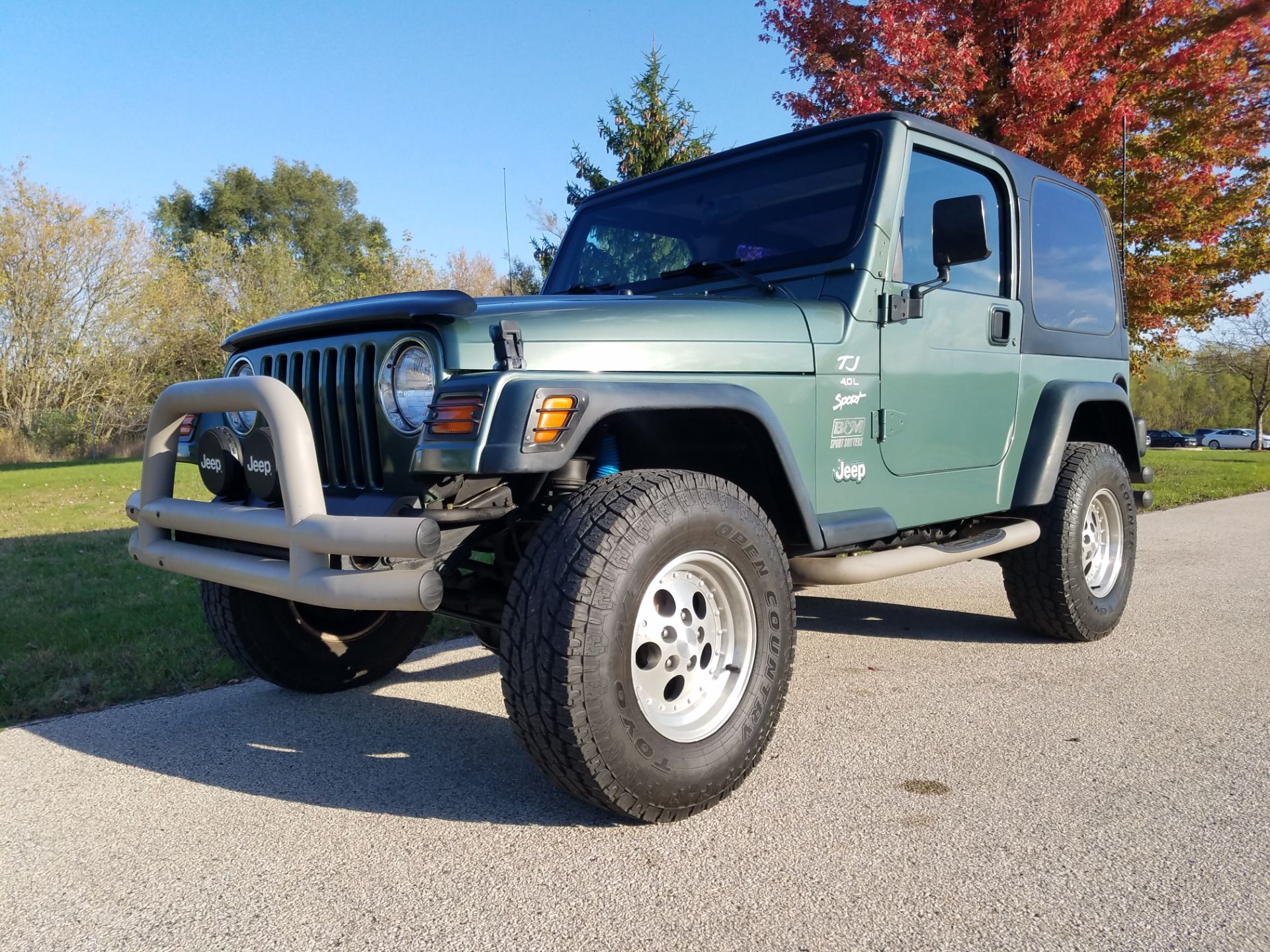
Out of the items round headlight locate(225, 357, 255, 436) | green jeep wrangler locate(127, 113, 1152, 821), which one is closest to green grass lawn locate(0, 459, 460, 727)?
green jeep wrangler locate(127, 113, 1152, 821)

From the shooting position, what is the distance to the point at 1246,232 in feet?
35.6

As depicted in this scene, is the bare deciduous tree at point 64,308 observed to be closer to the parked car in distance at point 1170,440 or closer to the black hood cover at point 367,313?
the black hood cover at point 367,313

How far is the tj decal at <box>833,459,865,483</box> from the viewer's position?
10.6 ft

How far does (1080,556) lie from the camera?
14.4 feet

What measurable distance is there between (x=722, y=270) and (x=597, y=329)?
1.21m

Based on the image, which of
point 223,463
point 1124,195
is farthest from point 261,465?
point 1124,195

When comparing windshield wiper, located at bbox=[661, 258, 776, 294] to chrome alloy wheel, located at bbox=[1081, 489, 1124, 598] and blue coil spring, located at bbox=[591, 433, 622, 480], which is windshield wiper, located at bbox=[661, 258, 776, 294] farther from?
chrome alloy wheel, located at bbox=[1081, 489, 1124, 598]

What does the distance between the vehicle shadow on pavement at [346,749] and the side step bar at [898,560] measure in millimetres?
1170

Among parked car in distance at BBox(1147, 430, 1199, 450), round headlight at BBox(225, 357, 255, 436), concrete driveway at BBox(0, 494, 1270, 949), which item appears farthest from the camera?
parked car in distance at BBox(1147, 430, 1199, 450)

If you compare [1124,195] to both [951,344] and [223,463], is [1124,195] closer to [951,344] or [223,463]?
[951,344]

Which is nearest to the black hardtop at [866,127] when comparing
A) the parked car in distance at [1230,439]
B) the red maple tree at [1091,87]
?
the red maple tree at [1091,87]

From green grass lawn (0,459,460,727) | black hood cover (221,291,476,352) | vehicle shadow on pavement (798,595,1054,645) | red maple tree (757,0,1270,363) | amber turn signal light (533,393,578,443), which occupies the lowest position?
vehicle shadow on pavement (798,595,1054,645)

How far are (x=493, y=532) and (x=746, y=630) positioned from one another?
813 millimetres

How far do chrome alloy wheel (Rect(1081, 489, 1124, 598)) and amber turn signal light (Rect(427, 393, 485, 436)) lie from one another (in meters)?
3.57
